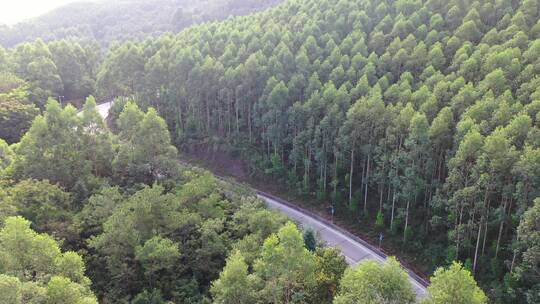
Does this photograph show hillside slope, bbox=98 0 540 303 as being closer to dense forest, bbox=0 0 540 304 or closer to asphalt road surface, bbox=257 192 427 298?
dense forest, bbox=0 0 540 304

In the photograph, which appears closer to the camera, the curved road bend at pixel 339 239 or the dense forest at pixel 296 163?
the dense forest at pixel 296 163

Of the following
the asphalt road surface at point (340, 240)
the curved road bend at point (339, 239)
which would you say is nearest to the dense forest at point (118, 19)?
the curved road bend at point (339, 239)

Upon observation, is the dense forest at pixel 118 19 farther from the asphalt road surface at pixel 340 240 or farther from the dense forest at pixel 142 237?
the asphalt road surface at pixel 340 240

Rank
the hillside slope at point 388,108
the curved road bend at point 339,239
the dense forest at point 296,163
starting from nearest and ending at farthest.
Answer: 1. the dense forest at point 296,163
2. the hillside slope at point 388,108
3. the curved road bend at point 339,239

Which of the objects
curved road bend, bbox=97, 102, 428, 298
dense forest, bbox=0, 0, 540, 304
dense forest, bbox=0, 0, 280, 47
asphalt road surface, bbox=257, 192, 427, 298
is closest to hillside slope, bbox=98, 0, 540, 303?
dense forest, bbox=0, 0, 540, 304

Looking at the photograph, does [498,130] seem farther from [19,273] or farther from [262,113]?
[19,273]
